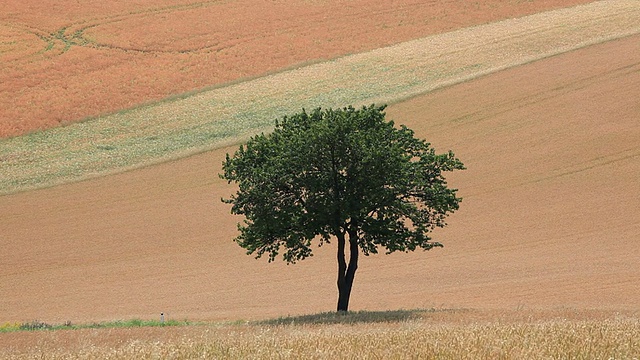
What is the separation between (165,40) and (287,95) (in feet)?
57.3

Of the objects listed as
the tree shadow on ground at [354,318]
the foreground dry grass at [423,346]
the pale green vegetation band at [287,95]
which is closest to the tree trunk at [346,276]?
the tree shadow on ground at [354,318]

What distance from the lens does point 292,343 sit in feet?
38.0

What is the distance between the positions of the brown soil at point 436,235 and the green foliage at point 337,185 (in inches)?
144

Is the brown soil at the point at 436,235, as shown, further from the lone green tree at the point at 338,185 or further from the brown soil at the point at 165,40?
the brown soil at the point at 165,40

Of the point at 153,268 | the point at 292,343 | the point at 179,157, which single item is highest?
the point at 179,157

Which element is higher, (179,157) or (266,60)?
(266,60)

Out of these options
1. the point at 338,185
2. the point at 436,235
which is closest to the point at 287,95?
the point at 436,235

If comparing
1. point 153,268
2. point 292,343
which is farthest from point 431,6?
point 292,343

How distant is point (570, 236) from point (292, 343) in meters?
28.5

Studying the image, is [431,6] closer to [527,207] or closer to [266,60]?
[266,60]

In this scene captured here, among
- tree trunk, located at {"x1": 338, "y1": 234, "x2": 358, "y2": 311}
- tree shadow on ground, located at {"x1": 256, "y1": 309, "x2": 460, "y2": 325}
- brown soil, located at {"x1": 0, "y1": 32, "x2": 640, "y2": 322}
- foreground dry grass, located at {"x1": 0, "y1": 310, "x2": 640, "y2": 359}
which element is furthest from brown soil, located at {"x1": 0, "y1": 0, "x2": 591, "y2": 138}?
foreground dry grass, located at {"x1": 0, "y1": 310, "x2": 640, "y2": 359}

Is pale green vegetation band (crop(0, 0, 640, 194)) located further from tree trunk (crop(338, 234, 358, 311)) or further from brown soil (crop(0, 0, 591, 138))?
tree trunk (crop(338, 234, 358, 311))

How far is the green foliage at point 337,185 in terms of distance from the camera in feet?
91.3

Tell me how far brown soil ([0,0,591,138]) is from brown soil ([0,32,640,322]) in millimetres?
15602
